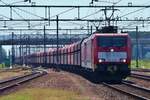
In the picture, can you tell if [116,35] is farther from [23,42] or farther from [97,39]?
[23,42]

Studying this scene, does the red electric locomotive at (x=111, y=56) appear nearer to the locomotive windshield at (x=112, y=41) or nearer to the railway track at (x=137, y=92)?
the locomotive windshield at (x=112, y=41)

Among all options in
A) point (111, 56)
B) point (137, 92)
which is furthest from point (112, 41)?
point (137, 92)

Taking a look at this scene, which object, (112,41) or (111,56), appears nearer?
(111,56)

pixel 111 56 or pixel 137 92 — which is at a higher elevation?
pixel 111 56

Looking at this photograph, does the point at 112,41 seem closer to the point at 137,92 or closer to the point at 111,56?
the point at 111,56

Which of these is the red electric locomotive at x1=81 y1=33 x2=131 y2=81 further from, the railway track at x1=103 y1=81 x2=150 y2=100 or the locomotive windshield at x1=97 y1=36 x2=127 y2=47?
the railway track at x1=103 y1=81 x2=150 y2=100

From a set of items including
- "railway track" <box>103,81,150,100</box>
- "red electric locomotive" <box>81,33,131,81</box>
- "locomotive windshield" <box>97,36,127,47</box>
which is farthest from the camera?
"locomotive windshield" <box>97,36,127,47</box>

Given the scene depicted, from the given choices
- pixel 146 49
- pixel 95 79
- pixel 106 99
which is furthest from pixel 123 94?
pixel 146 49

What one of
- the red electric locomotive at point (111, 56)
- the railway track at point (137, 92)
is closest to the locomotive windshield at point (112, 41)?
the red electric locomotive at point (111, 56)

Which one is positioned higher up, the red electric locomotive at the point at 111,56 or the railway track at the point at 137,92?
the red electric locomotive at the point at 111,56

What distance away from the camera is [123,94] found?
955 inches

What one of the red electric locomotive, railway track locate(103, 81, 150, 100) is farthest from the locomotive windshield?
railway track locate(103, 81, 150, 100)

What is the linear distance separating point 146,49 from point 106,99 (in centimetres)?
17057

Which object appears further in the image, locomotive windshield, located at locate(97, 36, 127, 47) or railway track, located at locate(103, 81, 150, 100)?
locomotive windshield, located at locate(97, 36, 127, 47)
